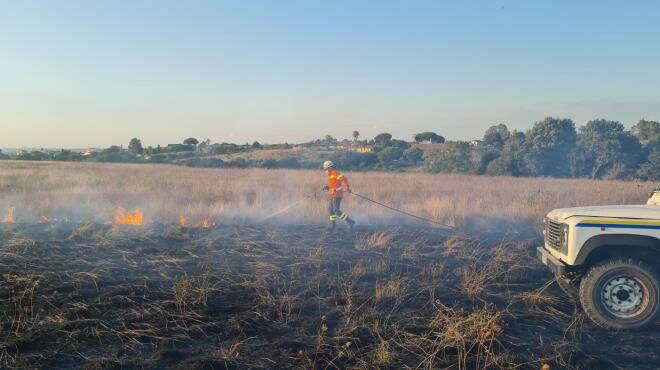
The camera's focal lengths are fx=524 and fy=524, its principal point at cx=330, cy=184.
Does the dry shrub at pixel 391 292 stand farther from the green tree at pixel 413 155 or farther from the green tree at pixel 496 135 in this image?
the green tree at pixel 496 135

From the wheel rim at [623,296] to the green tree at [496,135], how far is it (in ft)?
167

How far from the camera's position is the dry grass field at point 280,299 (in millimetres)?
4980

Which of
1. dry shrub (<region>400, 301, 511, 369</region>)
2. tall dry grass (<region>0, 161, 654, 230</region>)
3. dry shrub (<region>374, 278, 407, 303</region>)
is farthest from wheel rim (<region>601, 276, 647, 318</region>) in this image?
tall dry grass (<region>0, 161, 654, 230</region>)

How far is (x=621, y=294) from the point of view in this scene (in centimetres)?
590

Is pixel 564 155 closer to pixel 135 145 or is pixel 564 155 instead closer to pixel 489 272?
pixel 489 272

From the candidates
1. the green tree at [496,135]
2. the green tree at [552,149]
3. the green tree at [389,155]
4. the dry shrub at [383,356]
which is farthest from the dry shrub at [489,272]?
the green tree at [496,135]

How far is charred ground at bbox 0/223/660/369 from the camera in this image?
4.95 metres

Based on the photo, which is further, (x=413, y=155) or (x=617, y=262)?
(x=413, y=155)

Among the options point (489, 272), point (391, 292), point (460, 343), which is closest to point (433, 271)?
point (489, 272)

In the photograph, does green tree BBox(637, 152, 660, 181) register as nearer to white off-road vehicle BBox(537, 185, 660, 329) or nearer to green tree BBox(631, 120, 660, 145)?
green tree BBox(631, 120, 660, 145)

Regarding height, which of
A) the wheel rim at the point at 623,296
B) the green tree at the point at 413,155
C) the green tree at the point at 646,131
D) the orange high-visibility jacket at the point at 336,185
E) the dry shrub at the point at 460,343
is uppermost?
the green tree at the point at 646,131

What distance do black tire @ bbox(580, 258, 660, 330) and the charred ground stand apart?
17 centimetres

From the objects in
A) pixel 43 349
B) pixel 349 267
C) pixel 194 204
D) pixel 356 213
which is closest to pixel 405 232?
pixel 356 213

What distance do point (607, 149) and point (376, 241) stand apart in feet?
112
